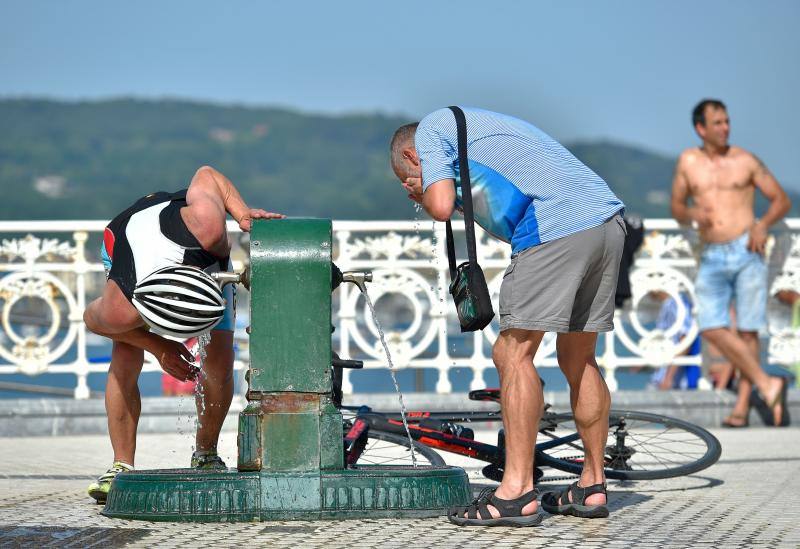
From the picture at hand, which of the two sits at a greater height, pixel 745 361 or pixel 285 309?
pixel 285 309

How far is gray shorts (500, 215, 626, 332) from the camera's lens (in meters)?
5.55

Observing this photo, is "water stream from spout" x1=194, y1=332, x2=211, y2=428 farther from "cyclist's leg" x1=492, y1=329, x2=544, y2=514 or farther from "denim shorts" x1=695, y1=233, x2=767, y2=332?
"denim shorts" x1=695, y1=233, x2=767, y2=332


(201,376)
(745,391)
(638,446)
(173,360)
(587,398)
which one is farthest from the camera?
(745,391)

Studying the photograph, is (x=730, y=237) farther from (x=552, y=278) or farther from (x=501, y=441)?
(x=552, y=278)

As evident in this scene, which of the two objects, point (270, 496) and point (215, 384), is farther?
point (215, 384)

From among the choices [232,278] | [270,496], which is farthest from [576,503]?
[232,278]

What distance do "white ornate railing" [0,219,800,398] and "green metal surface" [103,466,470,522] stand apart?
441 centimetres

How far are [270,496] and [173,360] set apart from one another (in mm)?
948

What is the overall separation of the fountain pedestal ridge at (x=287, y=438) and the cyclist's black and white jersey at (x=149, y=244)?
524mm

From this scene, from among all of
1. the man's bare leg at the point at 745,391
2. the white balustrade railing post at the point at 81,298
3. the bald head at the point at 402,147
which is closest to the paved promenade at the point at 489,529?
the bald head at the point at 402,147

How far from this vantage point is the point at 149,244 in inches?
239

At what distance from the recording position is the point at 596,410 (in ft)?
19.5

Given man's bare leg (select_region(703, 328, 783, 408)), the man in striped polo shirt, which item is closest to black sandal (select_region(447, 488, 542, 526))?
the man in striped polo shirt

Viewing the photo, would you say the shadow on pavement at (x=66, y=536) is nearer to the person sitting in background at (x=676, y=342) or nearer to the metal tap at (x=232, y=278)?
the metal tap at (x=232, y=278)
